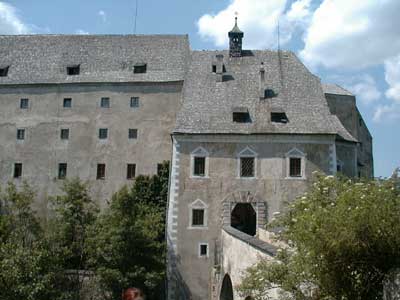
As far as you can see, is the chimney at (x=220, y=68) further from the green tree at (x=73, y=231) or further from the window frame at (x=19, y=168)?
the window frame at (x=19, y=168)

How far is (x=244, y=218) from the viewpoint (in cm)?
3084

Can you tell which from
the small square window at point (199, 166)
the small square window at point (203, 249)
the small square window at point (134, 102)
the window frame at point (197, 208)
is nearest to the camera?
the small square window at point (203, 249)

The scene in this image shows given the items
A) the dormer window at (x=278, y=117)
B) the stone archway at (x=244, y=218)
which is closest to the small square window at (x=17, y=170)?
the stone archway at (x=244, y=218)

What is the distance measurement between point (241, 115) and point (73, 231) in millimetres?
12279

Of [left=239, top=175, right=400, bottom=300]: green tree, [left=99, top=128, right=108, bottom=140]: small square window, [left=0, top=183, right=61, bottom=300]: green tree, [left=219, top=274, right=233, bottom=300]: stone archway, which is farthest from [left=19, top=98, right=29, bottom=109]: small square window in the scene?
[left=239, top=175, right=400, bottom=300]: green tree

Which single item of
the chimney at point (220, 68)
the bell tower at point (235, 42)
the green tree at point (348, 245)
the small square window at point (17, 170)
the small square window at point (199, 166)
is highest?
the bell tower at point (235, 42)

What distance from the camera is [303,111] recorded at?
30.2 metres

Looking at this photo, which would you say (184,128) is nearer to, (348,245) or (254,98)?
(254,98)

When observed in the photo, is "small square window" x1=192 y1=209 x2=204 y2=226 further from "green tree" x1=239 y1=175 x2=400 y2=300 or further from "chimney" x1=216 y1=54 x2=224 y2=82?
"green tree" x1=239 y1=175 x2=400 y2=300

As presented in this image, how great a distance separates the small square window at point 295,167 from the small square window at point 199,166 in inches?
193

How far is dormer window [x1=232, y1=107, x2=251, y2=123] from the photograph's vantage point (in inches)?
1175

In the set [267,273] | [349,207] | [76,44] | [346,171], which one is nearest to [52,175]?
[76,44]

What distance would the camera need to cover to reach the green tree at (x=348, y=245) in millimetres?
8320

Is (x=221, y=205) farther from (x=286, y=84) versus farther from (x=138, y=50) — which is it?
(x=138, y=50)
